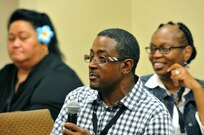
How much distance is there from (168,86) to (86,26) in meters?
1.53

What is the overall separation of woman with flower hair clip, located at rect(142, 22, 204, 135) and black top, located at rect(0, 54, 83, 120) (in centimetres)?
64

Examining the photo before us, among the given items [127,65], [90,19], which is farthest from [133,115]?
[90,19]

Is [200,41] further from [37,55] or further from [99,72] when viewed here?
[99,72]

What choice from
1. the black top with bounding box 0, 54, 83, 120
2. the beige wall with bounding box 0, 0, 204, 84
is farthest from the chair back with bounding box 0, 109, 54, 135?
the beige wall with bounding box 0, 0, 204, 84

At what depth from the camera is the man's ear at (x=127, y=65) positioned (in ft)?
6.98

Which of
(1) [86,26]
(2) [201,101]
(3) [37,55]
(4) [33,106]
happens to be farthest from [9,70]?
(2) [201,101]

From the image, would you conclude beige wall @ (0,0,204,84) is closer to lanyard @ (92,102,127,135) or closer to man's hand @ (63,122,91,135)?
lanyard @ (92,102,127,135)

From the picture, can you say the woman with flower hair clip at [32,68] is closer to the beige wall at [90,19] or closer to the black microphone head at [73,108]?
the beige wall at [90,19]

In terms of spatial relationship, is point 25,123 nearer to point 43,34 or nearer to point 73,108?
point 73,108

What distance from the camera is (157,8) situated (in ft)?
12.6

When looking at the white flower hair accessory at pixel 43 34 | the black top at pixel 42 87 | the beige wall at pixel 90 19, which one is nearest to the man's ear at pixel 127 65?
the black top at pixel 42 87

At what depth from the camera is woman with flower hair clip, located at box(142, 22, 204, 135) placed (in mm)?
2713

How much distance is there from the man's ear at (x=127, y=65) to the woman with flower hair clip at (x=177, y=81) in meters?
0.71

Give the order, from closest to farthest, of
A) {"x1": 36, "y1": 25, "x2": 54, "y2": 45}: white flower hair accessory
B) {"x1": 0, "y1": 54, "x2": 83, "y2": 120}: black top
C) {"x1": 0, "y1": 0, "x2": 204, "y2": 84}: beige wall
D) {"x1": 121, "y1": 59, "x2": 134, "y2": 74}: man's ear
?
{"x1": 121, "y1": 59, "x2": 134, "y2": 74}: man's ear < {"x1": 0, "y1": 54, "x2": 83, "y2": 120}: black top < {"x1": 36, "y1": 25, "x2": 54, "y2": 45}: white flower hair accessory < {"x1": 0, "y1": 0, "x2": 204, "y2": 84}: beige wall
